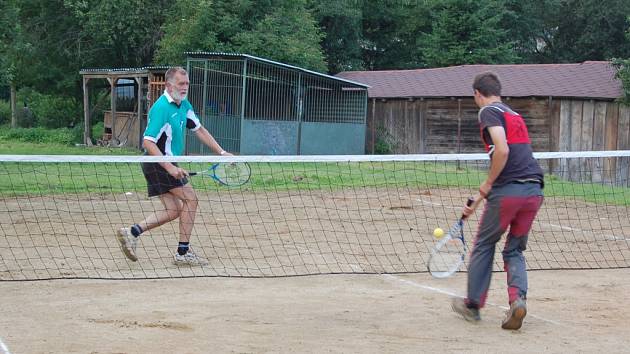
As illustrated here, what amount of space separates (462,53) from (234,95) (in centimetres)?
1712

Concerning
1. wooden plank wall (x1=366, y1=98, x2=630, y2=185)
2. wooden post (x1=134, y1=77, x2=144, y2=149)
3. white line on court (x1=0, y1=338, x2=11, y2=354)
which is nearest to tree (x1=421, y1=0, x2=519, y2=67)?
wooden plank wall (x1=366, y1=98, x2=630, y2=185)

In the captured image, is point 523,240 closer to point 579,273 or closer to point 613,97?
point 579,273

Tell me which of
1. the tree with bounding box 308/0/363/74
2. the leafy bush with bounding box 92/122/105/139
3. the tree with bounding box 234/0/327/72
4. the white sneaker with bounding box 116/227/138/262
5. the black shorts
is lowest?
the white sneaker with bounding box 116/227/138/262

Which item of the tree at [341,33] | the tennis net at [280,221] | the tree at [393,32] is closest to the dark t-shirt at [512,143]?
the tennis net at [280,221]

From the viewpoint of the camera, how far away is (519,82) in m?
29.7

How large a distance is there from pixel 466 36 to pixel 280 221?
3152 centimetres

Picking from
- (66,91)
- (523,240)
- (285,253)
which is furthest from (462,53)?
(523,240)

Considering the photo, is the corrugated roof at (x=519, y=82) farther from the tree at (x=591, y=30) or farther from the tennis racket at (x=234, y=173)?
the tennis racket at (x=234, y=173)

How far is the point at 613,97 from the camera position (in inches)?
1086

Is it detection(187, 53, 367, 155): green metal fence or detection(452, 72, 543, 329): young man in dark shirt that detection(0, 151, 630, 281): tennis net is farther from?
detection(187, 53, 367, 155): green metal fence

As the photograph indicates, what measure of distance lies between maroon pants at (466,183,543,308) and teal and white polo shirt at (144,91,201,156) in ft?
11.7

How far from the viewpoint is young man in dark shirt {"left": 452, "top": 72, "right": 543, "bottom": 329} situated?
664cm

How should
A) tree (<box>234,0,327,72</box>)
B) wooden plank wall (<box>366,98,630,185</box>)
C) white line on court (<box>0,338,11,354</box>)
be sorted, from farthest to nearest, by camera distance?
tree (<box>234,0,327,72</box>) < wooden plank wall (<box>366,98,630,185</box>) < white line on court (<box>0,338,11,354</box>)

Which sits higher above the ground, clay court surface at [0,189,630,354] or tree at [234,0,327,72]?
tree at [234,0,327,72]
